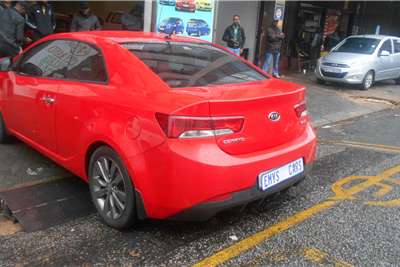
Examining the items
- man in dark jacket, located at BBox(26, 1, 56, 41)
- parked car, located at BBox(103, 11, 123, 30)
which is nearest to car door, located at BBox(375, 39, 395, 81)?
parked car, located at BBox(103, 11, 123, 30)

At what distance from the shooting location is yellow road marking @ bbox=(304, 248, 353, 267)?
3072mm

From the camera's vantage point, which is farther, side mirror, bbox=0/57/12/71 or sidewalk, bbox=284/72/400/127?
sidewalk, bbox=284/72/400/127

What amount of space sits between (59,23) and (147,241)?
43.6 feet

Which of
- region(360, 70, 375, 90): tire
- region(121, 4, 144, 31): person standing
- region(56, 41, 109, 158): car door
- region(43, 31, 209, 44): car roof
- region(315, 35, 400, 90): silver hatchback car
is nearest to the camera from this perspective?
region(56, 41, 109, 158): car door

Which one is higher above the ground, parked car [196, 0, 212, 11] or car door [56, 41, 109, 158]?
parked car [196, 0, 212, 11]

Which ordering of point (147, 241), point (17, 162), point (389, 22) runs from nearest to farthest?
point (147, 241)
point (17, 162)
point (389, 22)

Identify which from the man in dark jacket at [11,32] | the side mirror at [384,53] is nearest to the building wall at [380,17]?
the side mirror at [384,53]

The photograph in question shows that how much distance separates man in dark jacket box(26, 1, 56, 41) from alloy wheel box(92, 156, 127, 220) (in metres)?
5.44

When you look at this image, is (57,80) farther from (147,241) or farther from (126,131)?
(147,241)

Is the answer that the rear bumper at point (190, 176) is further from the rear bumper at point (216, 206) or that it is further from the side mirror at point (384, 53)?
the side mirror at point (384, 53)

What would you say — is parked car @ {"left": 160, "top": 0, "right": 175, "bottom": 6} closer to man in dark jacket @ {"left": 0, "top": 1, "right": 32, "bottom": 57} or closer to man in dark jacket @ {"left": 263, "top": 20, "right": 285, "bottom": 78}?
man in dark jacket @ {"left": 0, "top": 1, "right": 32, "bottom": 57}

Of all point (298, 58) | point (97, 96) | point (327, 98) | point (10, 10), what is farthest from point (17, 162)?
point (298, 58)

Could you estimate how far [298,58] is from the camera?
1552cm

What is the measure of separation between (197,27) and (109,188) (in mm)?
6565
